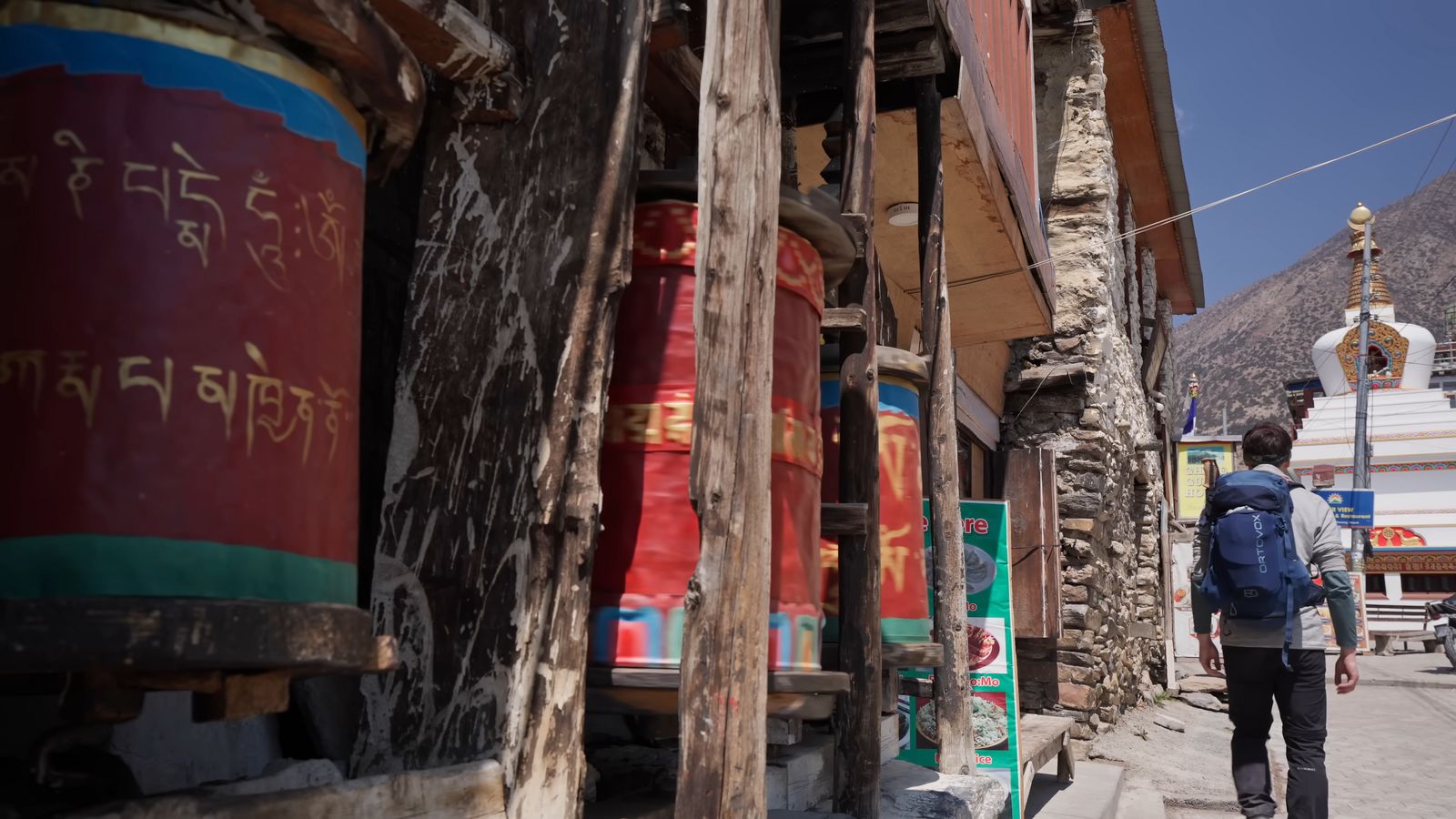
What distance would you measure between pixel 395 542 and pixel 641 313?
676 mm

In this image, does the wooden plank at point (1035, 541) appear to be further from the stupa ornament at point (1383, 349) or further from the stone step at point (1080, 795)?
the stupa ornament at point (1383, 349)

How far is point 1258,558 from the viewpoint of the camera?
175 inches

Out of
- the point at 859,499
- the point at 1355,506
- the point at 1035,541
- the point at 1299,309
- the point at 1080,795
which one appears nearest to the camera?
the point at 859,499

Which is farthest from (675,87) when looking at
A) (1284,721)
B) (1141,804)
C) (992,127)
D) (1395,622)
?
(1395,622)

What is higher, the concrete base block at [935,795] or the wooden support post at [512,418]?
the wooden support post at [512,418]

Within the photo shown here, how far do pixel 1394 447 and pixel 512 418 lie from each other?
137 feet

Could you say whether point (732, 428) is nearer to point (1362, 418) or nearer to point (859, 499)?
point (859, 499)

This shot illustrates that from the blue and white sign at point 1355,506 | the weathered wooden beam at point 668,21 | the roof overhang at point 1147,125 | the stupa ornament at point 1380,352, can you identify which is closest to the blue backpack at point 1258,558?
the weathered wooden beam at point 668,21

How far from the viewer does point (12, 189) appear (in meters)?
1.32

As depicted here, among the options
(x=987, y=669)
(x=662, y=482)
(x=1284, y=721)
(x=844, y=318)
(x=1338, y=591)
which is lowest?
(x=1284, y=721)

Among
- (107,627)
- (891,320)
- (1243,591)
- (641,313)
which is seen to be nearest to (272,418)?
(107,627)

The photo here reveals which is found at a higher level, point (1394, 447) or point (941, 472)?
point (1394, 447)

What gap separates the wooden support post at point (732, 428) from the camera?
2.13 m

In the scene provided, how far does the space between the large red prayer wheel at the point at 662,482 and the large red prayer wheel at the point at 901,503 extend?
108 cm
